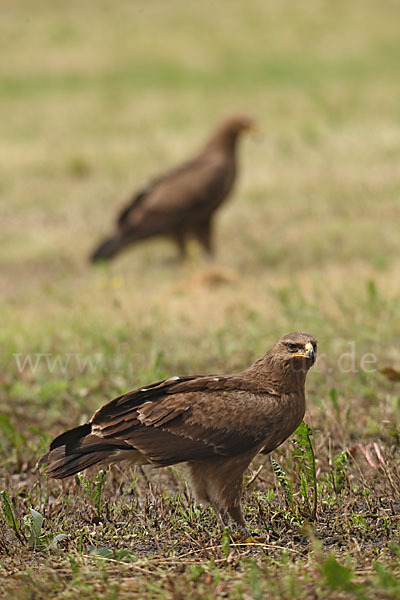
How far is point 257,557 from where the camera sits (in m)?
2.95

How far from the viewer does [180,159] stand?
52.5ft

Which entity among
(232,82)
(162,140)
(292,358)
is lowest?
(292,358)

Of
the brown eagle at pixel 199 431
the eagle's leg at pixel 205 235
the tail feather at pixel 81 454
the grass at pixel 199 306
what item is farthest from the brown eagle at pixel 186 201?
the tail feather at pixel 81 454

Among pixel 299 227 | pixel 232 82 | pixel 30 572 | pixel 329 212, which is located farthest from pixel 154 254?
pixel 232 82

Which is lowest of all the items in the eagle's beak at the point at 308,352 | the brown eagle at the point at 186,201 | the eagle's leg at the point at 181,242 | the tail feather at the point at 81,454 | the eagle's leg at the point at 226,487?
the eagle's leg at the point at 226,487

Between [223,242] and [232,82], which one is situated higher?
[232,82]

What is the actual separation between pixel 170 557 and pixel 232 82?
21.8m

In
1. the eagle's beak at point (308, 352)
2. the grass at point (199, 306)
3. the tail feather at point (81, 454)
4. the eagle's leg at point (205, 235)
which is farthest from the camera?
the eagle's leg at point (205, 235)

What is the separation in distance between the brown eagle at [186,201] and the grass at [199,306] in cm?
34

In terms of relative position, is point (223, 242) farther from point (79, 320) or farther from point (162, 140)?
point (162, 140)

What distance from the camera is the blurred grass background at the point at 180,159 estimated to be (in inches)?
240

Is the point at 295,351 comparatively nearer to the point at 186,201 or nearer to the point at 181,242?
the point at 186,201

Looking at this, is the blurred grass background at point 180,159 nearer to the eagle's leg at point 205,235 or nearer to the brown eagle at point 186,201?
the eagle's leg at point 205,235

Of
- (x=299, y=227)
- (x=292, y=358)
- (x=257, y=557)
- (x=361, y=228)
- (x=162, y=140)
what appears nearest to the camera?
(x=257, y=557)
